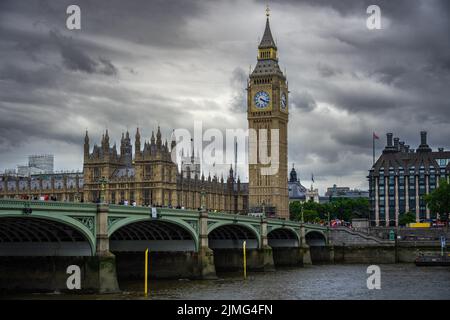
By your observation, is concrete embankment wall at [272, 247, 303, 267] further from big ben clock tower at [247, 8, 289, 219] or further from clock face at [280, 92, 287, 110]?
clock face at [280, 92, 287, 110]

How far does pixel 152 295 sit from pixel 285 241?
51730 millimetres

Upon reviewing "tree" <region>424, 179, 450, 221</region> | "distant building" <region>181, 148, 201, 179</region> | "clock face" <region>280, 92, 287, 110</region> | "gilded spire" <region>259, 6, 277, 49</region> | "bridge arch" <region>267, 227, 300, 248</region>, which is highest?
"gilded spire" <region>259, 6, 277, 49</region>

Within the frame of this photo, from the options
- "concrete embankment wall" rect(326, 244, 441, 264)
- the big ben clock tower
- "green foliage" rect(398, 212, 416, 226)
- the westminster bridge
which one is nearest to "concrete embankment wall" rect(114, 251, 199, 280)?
the westminster bridge

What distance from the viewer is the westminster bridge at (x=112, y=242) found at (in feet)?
187

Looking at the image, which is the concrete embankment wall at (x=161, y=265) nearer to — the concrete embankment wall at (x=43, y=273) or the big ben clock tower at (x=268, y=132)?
the concrete embankment wall at (x=43, y=273)

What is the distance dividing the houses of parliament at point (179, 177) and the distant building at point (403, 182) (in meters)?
22.3

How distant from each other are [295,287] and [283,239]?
4067cm

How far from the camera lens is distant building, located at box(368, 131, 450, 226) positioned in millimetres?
178438

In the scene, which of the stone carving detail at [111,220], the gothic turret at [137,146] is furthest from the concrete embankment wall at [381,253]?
the stone carving detail at [111,220]

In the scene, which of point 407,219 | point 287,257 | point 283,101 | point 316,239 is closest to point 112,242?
point 287,257

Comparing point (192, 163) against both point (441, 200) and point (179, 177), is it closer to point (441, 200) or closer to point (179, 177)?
point (179, 177)

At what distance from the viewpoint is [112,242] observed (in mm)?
75938

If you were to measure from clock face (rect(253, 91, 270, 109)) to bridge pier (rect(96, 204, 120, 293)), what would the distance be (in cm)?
11473
